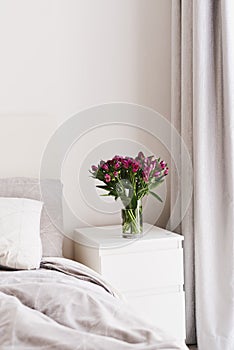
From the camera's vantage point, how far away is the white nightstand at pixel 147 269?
301cm

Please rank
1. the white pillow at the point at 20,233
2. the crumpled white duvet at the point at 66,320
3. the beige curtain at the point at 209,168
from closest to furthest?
Answer: the crumpled white duvet at the point at 66,320, the white pillow at the point at 20,233, the beige curtain at the point at 209,168

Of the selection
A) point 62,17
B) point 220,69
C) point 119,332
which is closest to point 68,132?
point 62,17

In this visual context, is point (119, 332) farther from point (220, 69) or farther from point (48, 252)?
point (220, 69)

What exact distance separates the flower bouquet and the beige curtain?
0.98 feet

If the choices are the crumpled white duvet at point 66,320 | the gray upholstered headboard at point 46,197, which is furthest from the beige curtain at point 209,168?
the crumpled white duvet at point 66,320

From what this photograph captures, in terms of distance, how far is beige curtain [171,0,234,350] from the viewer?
3.19 metres

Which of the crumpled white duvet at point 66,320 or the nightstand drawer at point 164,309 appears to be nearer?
the crumpled white duvet at point 66,320

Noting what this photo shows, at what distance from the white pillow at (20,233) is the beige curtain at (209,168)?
0.86 metres

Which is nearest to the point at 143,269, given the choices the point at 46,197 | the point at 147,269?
the point at 147,269

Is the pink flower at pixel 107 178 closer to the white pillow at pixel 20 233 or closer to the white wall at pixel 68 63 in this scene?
the white pillow at pixel 20 233

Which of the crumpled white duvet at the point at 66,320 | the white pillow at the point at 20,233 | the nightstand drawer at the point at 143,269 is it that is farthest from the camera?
the nightstand drawer at the point at 143,269

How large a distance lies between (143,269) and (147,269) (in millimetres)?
21

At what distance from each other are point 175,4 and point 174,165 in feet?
2.87

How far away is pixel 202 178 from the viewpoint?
3.22 metres
